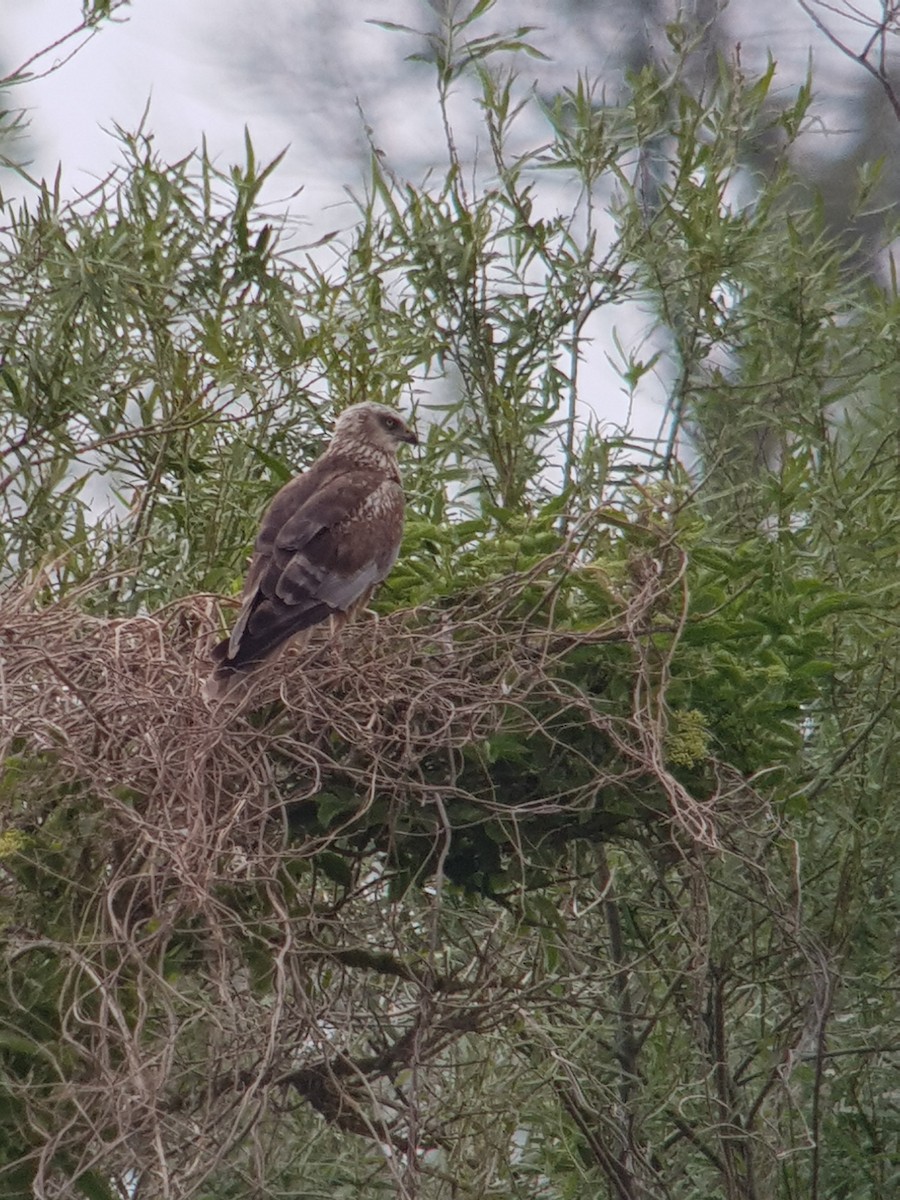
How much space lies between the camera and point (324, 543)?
2.06m

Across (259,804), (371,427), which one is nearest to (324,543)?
(371,427)

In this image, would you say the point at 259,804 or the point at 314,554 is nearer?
the point at 259,804

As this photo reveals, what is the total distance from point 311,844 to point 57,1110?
0.37 m

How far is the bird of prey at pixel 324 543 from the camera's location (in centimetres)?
185

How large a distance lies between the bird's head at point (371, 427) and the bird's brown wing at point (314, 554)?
9cm

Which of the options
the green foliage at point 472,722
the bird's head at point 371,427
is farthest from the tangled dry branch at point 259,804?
the bird's head at point 371,427

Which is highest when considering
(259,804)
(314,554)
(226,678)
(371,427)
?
(371,427)

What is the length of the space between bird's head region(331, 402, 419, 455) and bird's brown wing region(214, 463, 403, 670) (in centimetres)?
9

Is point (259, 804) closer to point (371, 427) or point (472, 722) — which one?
point (472, 722)

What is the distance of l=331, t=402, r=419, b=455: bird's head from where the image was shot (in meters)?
2.31

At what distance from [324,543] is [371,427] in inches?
12.6

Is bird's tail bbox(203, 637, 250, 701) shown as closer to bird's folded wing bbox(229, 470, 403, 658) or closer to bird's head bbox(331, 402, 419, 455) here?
bird's folded wing bbox(229, 470, 403, 658)

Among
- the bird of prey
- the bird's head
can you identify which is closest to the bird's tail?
the bird of prey

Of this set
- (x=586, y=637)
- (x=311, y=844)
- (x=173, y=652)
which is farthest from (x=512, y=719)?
(x=173, y=652)
